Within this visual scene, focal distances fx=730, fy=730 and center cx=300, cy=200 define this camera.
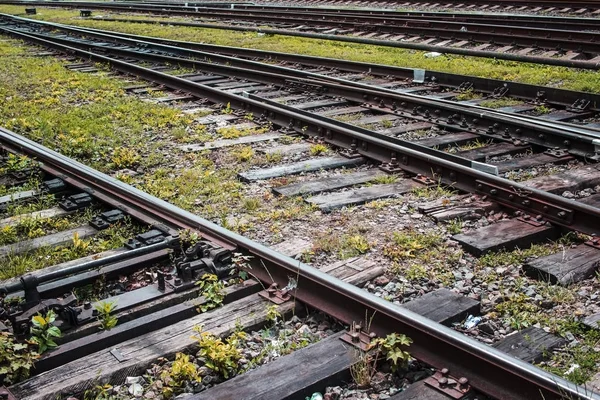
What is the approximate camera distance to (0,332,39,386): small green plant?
3.59 meters

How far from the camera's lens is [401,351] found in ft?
12.0

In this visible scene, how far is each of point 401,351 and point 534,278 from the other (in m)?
1.51

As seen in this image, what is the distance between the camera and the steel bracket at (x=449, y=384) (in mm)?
3410

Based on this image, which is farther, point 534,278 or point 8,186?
point 8,186

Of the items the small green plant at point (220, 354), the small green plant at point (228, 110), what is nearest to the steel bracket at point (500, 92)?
the small green plant at point (228, 110)

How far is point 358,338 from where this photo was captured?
12.7 ft

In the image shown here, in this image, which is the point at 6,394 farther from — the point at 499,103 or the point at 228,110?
the point at 499,103

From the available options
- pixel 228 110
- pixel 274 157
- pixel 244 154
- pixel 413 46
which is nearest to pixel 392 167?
pixel 274 157

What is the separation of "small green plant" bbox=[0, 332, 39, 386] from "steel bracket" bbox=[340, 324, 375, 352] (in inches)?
62.8

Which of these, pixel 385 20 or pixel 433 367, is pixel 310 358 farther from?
pixel 385 20

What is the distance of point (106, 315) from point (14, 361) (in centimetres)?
58

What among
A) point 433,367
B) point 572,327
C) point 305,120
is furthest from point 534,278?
point 305,120

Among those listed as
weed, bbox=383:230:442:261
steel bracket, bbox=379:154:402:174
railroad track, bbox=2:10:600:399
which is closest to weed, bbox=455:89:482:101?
railroad track, bbox=2:10:600:399

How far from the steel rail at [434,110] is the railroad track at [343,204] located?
2 cm
